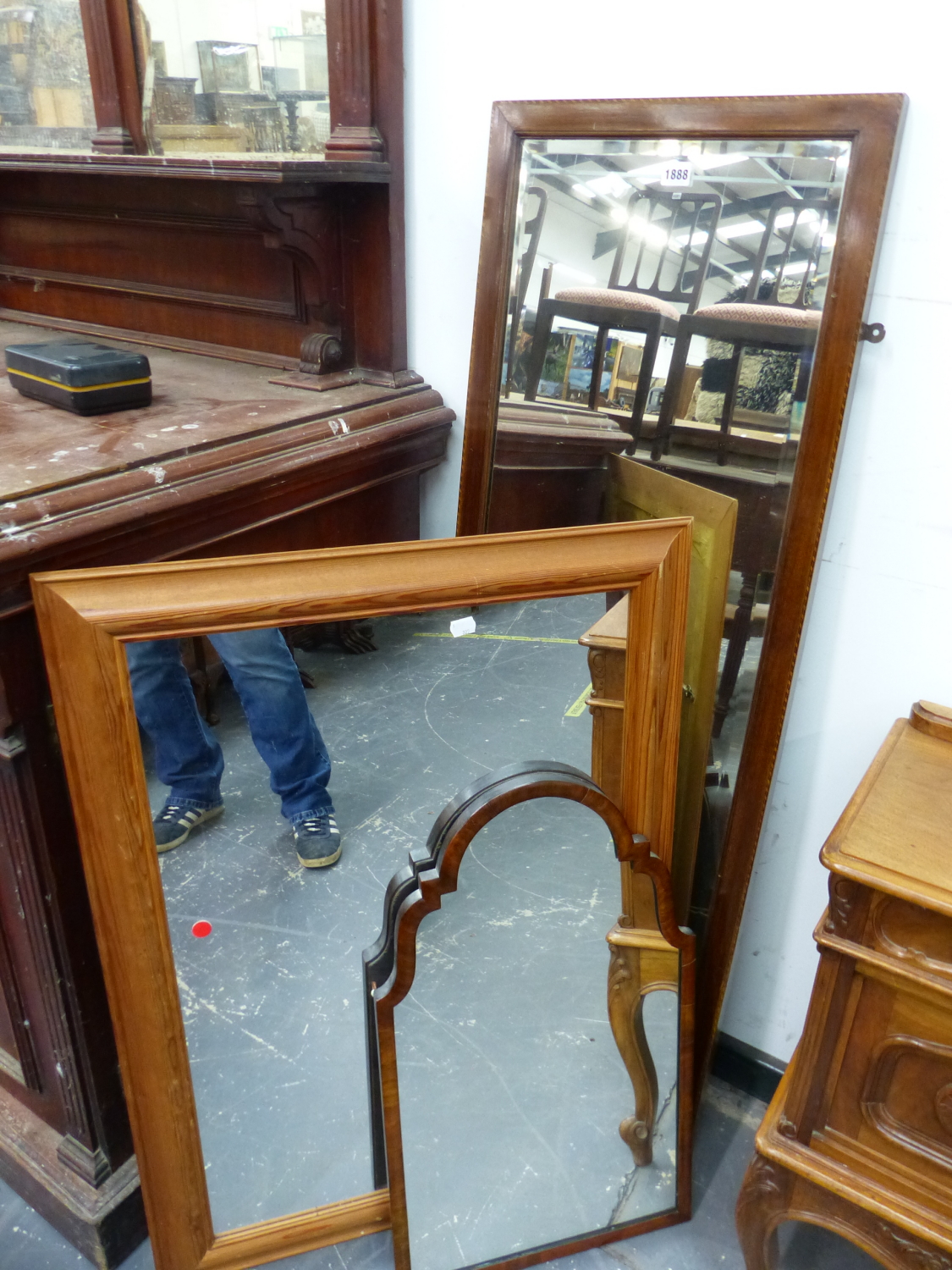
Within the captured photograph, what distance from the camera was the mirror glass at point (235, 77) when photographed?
56.0 inches

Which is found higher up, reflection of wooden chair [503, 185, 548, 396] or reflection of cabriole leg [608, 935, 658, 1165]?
reflection of wooden chair [503, 185, 548, 396]

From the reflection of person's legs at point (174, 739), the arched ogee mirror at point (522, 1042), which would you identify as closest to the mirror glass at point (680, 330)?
the arched ogee mirror at point (522, 1042)

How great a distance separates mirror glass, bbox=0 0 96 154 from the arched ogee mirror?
1.66 m

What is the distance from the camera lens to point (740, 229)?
1.02 m

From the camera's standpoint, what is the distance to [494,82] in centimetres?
119

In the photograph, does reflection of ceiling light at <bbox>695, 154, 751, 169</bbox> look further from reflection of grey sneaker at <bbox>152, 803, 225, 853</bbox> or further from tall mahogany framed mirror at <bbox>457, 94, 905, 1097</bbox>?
reflection of grey sneaker at <bbox>152, 803, 225, 853</bbox>

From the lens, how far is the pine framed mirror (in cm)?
89

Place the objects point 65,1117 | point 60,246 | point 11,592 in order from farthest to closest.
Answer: point 60,246
point 65,1117
point 11,592

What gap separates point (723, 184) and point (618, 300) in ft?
0.56

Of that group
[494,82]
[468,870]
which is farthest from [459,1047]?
[494,82]

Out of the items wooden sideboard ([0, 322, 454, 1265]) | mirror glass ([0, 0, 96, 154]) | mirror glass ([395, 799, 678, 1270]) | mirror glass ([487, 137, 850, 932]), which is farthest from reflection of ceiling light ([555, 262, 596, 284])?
mirror glass ([0, 0, 96, 154])

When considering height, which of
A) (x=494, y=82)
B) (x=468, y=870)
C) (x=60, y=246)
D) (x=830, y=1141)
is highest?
(x=494, y=82)

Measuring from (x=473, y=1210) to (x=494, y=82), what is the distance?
152cm

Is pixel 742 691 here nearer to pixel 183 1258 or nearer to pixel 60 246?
pixel 183 1258
